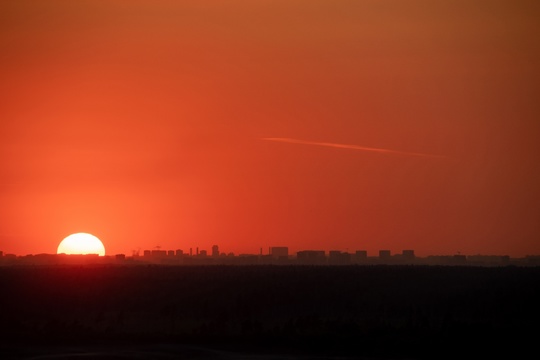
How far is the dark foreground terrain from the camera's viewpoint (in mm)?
35531

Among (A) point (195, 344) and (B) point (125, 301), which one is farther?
(B) point (125, 301)

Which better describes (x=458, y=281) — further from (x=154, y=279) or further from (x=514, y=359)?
(x=514, y=359)

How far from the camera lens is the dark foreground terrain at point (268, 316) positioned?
117ft

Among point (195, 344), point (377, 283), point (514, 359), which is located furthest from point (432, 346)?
point (377, 283)

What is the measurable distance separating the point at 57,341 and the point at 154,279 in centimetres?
4501

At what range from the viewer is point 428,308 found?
180 feet

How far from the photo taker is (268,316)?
5178 cm

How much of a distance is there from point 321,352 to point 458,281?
45.7 m

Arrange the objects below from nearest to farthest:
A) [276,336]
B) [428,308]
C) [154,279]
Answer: [276,336] → [428,308] → [154,279]

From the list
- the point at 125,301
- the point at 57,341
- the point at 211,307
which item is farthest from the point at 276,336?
the point at 125,301

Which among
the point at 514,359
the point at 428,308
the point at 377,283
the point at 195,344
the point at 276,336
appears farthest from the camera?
the point at 377,283

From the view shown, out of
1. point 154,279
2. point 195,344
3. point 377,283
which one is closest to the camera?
point 195,344

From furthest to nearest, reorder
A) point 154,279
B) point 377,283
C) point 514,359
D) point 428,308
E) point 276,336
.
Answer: point 154,279 < point 377,283 < point 428,308 < point 276,336 < point 514,359

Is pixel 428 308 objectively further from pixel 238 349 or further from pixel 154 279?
pixel 154 279
